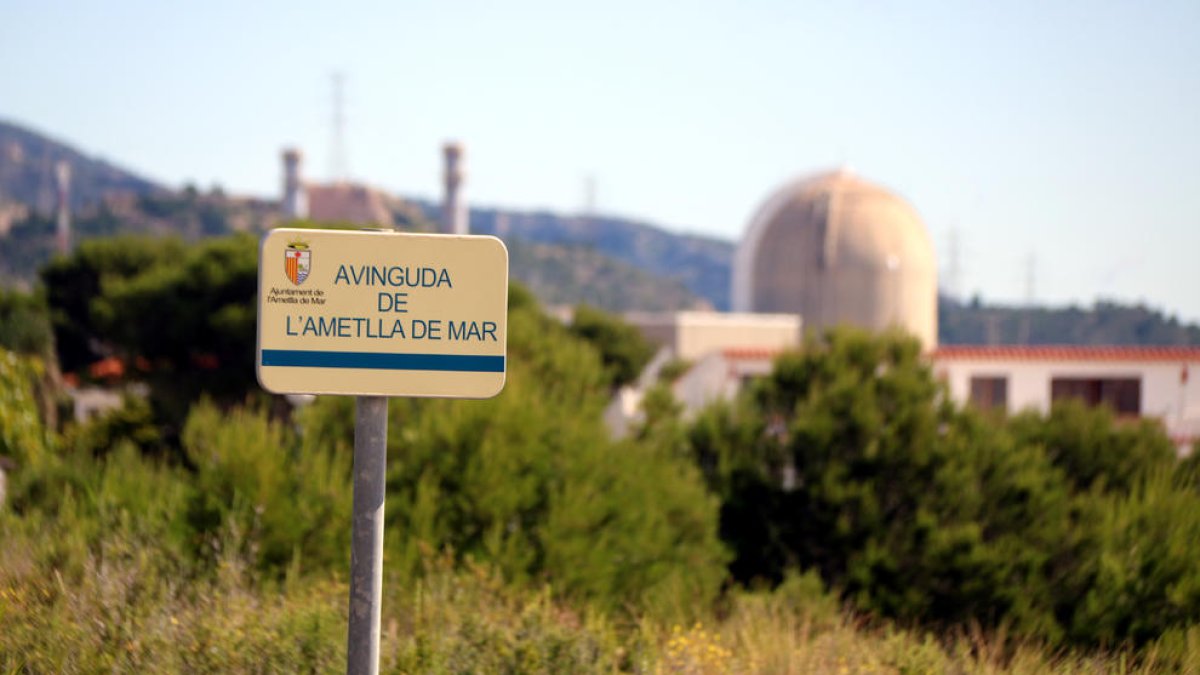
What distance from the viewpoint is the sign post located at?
3.80 metres

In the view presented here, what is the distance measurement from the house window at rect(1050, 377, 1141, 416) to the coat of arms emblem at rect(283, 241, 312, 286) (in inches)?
1358

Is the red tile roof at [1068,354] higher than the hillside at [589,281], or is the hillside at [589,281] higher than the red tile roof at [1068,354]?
the hillside at [589,281]

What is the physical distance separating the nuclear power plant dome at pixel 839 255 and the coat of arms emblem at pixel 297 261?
157ft

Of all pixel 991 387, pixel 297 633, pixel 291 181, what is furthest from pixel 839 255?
pixel 291 181

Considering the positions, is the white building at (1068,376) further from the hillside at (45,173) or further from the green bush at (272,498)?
the hillside at (45,173)

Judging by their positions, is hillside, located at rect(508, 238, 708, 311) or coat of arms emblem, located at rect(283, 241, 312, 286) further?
hillside, located at rect(508, 238, 708, 311)

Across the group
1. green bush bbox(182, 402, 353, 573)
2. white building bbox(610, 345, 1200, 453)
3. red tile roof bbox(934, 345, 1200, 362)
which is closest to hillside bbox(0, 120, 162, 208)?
white building bbox(610, 345, 1200, 453)

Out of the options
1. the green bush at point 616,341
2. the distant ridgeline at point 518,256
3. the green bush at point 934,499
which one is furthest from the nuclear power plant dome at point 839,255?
the green bush at point 934,499

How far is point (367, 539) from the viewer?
3.83 m

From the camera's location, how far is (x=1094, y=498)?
44.3 feet

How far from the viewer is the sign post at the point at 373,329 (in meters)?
3.80

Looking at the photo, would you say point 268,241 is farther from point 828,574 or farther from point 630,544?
point 828,574

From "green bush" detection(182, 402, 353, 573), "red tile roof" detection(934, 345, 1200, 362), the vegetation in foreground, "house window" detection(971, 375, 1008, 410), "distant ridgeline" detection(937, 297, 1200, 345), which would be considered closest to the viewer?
the vegetation in foreground

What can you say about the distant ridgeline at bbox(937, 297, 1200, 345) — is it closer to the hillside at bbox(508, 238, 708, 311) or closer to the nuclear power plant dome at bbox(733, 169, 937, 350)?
the nuclear power plant dome at bbox(733, 169, 937, 350)
